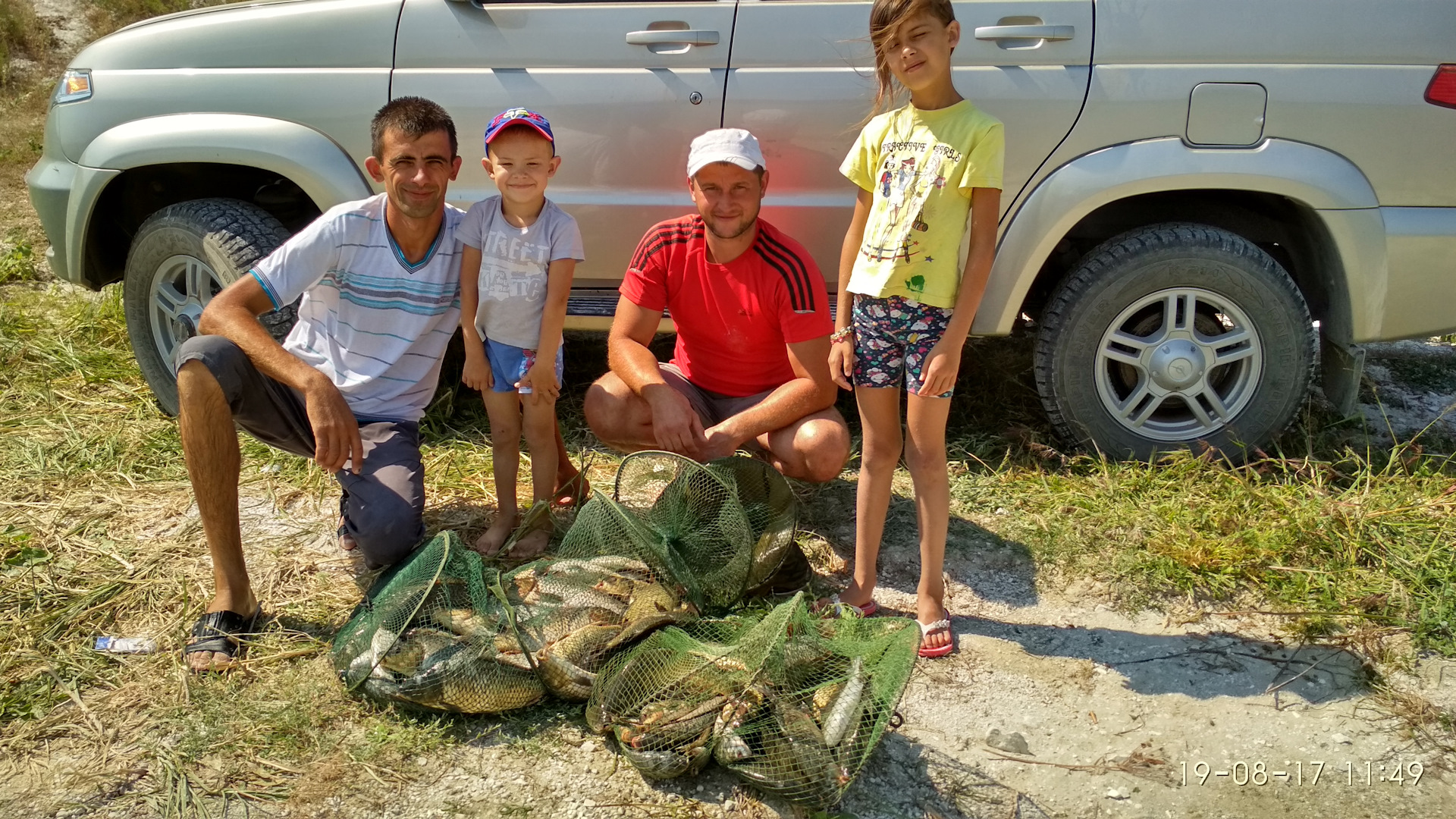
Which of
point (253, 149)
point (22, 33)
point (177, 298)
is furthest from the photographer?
point (22, 33)

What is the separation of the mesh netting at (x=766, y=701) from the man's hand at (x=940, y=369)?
624 mm

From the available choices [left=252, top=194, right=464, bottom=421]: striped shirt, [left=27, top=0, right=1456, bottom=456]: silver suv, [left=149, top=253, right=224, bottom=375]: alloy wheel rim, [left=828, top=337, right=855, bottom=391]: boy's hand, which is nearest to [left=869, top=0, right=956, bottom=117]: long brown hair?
[left=828, top=337, right=855, bottom=391]: boy's hand

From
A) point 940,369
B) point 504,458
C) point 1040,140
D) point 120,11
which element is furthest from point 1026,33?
point 120,11

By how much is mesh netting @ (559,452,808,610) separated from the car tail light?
2567 millimetres

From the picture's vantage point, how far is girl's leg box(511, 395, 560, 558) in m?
3.54

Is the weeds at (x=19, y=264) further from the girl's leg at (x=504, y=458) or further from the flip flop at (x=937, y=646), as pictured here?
the flip flop at (x=937, y=646)

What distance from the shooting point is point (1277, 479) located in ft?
13.1

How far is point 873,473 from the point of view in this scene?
312 cm

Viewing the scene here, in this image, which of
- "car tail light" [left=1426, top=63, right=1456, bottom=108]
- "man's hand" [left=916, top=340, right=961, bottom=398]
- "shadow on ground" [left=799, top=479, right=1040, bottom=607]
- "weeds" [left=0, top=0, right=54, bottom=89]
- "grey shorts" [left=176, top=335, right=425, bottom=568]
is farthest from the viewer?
"weeds" [left=0, top=0, right=54, bottom=89]

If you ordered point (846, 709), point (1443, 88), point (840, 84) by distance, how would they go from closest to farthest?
point (846, 709), point (1443, 88), point (840, 84)

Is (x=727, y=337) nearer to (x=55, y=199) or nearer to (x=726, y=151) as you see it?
(x=726, y=151)

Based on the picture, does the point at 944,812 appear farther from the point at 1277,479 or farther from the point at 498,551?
the point at 1277,479

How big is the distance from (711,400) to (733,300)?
0.41m

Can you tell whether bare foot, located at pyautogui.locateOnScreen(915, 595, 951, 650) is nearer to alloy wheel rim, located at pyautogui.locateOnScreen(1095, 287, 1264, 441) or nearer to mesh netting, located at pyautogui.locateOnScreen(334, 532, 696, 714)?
mesh netting, located at pyautogui.locateOnScreen(334, 532, 696, 714)
